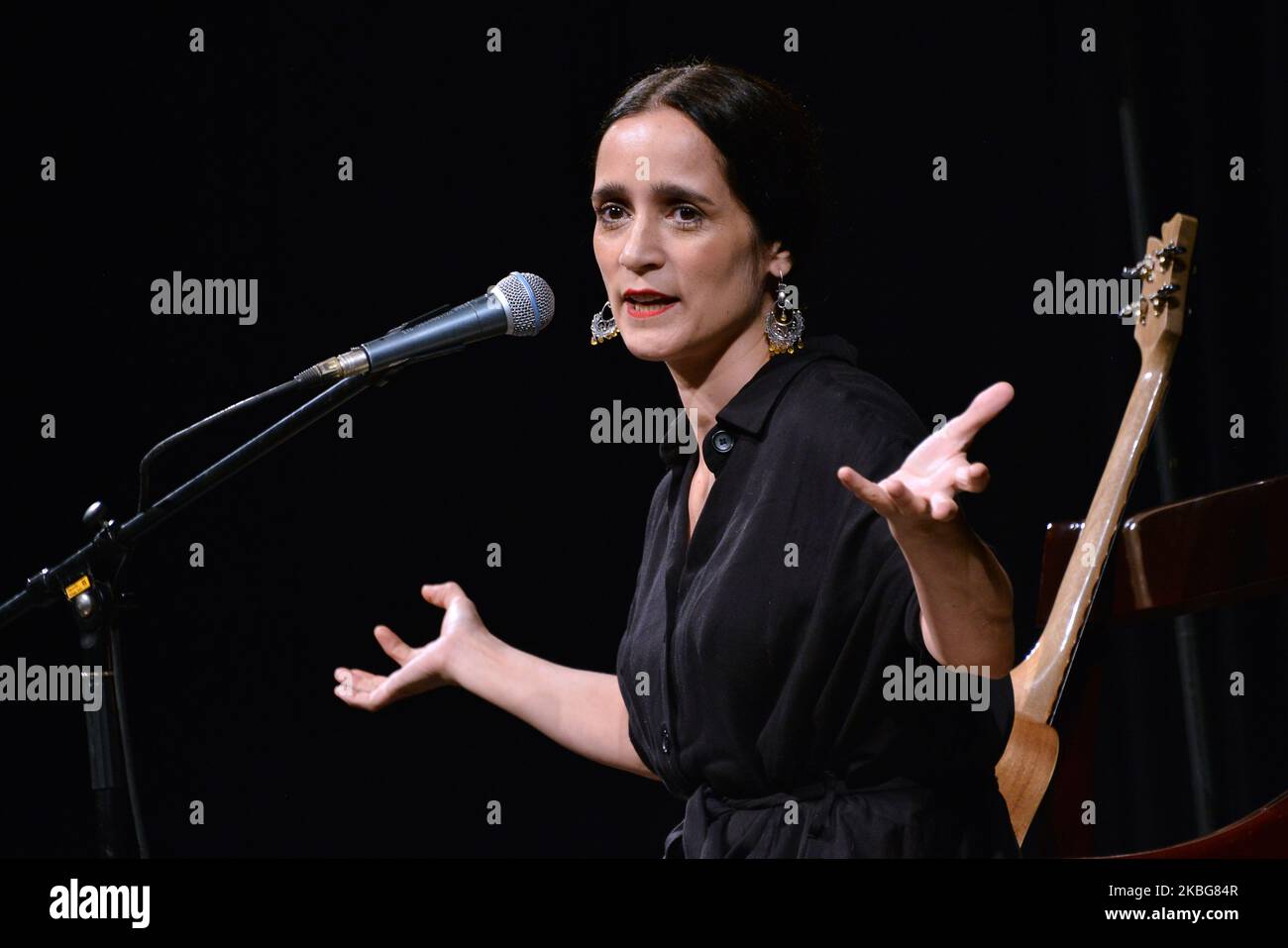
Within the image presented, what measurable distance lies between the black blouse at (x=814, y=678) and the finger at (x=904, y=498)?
0.22 meters

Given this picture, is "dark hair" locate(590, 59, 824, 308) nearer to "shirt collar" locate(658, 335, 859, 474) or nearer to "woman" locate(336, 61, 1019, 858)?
"woman" locate(336, 61, 1019, 858)

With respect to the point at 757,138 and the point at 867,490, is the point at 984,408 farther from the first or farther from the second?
the point at 757,138

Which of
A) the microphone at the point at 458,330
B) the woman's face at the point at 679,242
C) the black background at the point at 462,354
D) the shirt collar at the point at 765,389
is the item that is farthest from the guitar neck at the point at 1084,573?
the microphone at the point at 458,330

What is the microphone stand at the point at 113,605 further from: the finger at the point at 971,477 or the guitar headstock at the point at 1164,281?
the guitar headstock at the point at 1164,281

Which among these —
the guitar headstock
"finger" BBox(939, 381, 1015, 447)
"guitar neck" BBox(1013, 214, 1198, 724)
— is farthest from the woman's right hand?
the guitar headstock

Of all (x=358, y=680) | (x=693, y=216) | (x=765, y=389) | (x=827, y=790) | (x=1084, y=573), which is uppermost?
(x=693, y=216)

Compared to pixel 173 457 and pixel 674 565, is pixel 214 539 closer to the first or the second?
pixel 173 457

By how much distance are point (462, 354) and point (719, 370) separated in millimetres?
850

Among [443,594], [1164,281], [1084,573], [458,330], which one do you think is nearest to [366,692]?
[443,594]

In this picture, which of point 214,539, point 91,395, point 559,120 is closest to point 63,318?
A: point 91,395

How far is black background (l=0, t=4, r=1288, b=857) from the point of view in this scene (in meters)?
2.31

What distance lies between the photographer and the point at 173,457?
8.05 feet

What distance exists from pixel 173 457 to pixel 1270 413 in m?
1.84

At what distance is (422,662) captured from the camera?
184 centimetres
